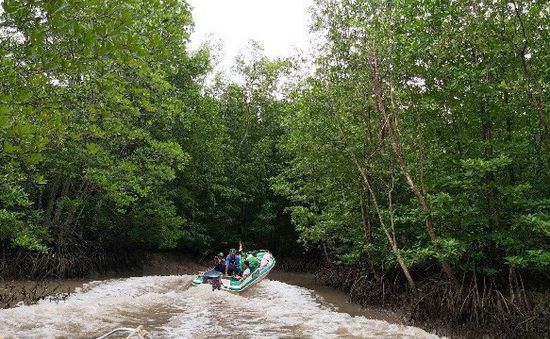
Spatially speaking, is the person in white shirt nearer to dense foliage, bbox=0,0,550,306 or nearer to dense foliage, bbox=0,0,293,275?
dense foliage, bbox=0,0,550,306

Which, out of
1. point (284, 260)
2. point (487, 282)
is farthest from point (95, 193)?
point (487, 282)

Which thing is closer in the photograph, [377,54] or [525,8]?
[525,8]

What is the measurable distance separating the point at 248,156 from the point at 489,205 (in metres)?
18.9

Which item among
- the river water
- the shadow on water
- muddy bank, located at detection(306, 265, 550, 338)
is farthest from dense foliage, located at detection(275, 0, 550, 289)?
the river water

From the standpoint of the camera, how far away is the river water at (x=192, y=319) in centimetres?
844

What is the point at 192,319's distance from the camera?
32.4ft

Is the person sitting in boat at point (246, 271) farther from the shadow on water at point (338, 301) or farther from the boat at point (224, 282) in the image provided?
the shadow on water at point (338, 301)

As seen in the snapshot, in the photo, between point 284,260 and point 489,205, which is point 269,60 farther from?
point 489,205

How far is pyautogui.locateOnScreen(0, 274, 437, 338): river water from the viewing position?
844 cm

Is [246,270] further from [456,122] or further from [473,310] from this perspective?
[456,122]

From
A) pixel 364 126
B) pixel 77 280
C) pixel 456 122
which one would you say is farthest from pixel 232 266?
pixel 456 122

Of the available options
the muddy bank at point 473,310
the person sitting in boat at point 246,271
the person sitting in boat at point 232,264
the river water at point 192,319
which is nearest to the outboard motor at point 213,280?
the river water at point 192,319

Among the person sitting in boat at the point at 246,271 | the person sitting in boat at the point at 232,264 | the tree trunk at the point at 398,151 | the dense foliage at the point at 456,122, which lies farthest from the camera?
the person sitting in boat at the point at 232,264

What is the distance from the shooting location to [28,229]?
14.2m
